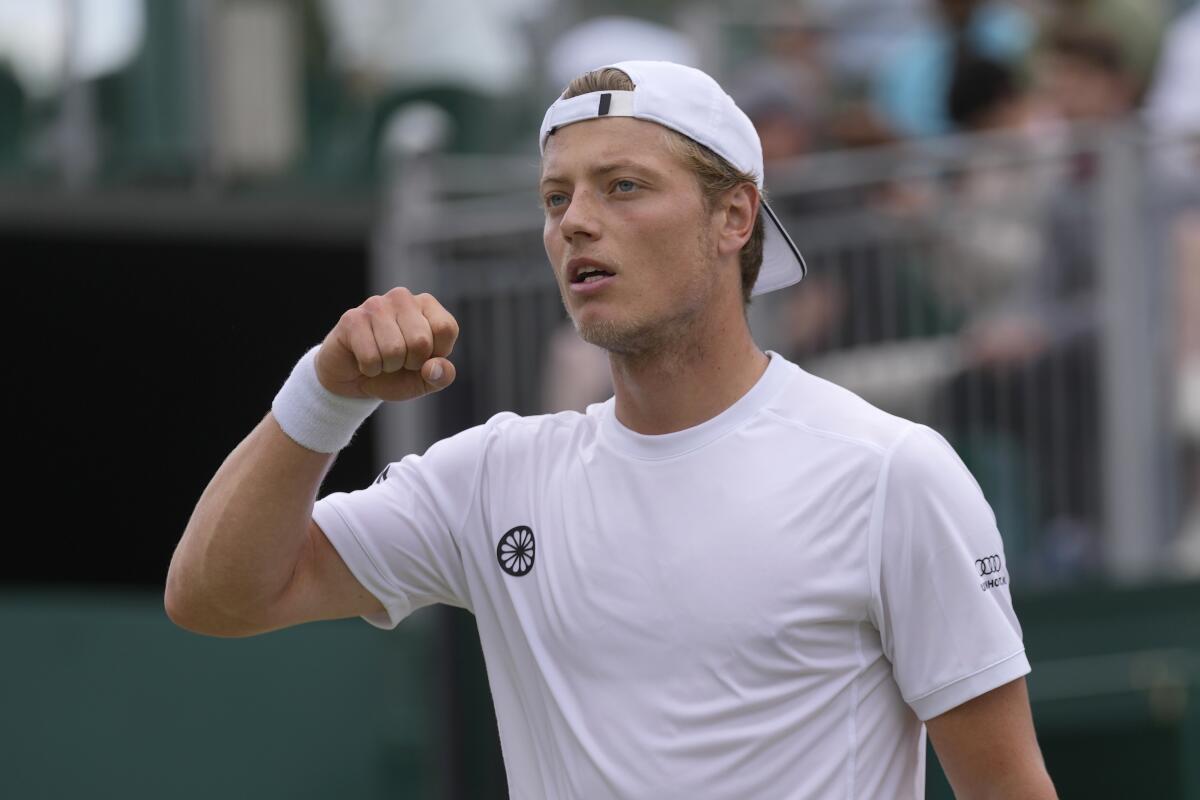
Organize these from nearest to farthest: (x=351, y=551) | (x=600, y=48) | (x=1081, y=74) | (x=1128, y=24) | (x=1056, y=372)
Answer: (x=351, y=551) → (x=1056, y=372) → (x=1081, y=74) → (x=1128, y=24) → (x=600, y=48)

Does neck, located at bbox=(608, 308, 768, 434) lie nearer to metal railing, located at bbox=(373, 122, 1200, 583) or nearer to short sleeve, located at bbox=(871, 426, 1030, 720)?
short sleeve, located at bbox=(871, 426, 1030, 720)

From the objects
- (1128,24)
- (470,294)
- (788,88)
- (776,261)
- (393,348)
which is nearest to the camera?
(393,348)

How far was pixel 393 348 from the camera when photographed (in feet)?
11.4

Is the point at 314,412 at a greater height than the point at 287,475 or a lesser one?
greater

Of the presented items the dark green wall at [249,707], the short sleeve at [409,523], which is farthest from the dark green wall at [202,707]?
the short sleeve at [409,523]

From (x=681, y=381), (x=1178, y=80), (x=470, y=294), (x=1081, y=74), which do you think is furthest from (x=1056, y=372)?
(x=681, y=381)

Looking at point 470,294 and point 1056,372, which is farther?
point 470,294

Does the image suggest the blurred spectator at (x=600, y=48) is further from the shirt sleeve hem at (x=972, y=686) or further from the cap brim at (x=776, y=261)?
the shirt sleeve hem at (x=972, y=686)

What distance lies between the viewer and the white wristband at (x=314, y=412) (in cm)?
364

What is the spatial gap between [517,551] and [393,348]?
0.53 m

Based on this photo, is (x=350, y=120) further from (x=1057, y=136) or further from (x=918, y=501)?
(x=918, y=501)

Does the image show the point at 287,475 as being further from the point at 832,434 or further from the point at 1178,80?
the point at 1178,80

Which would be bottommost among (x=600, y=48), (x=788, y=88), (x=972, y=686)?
(x=972, y=686)

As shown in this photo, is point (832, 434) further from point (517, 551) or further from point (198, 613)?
point (198, 613)
